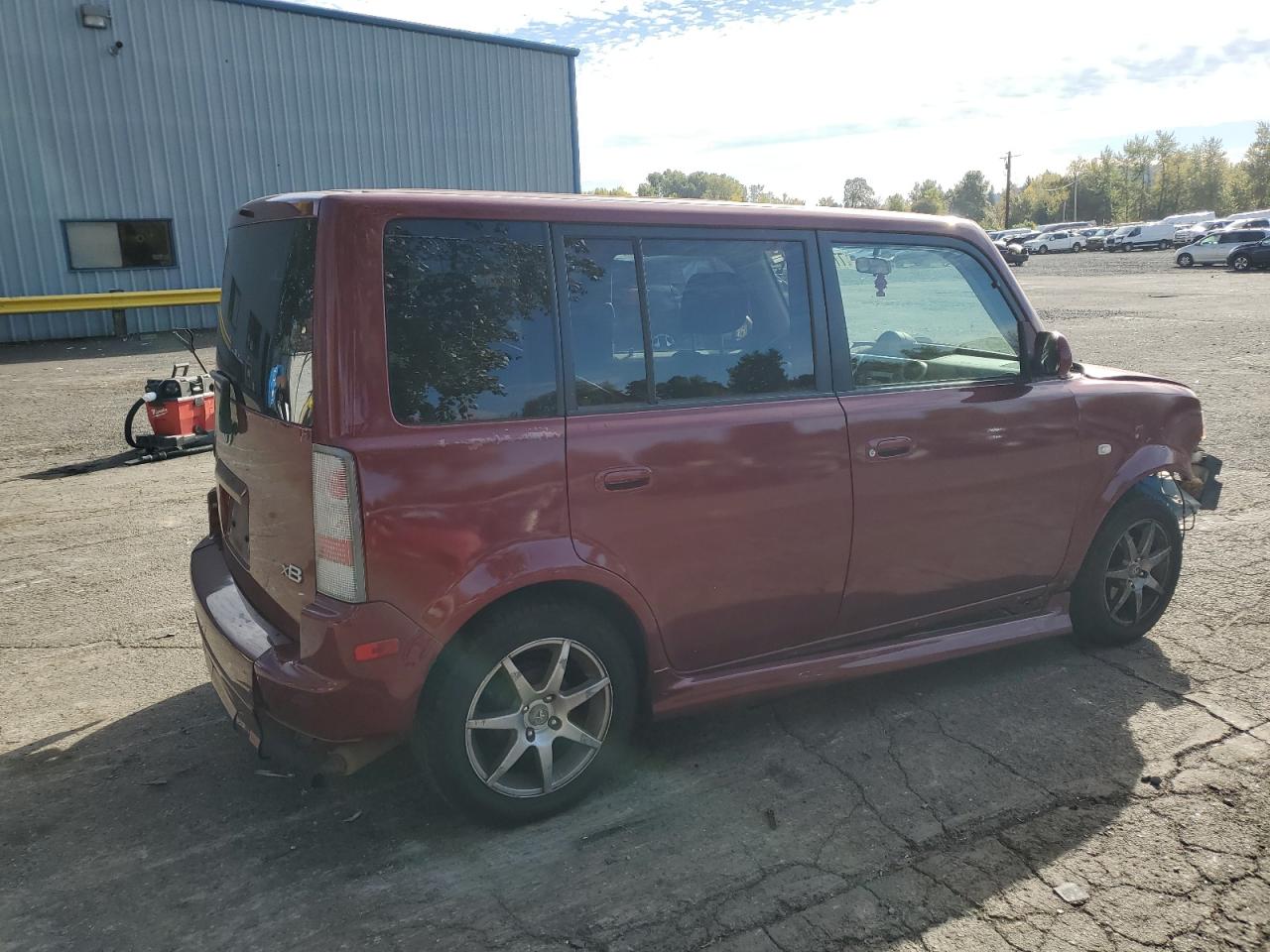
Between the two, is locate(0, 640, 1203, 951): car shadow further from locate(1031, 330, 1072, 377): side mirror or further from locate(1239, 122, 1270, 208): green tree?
locate(1239, 122, 1270, 208): green tree

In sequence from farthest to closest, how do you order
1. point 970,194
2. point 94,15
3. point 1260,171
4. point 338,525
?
1. point 970,194
2. point 1260,171
3. point 94,15
4. point 338,525

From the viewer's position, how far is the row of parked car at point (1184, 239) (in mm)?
38156

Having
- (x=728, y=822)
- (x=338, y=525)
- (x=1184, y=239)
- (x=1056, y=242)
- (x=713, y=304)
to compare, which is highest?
(x=1056, y=242)

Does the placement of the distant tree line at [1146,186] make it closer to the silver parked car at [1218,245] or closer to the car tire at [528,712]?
the silver parked car at [1218,245]

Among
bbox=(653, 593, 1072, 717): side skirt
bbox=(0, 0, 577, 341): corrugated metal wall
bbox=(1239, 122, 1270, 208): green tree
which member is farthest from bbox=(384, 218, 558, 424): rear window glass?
bbox=(1239, 122, 1270, 208): green tree

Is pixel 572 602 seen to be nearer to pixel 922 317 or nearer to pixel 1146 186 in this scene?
pixel 922 317

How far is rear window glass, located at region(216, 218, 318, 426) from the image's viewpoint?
2.88 m

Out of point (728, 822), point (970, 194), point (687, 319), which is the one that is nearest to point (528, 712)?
point (728, 822)

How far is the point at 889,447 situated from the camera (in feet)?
12.0

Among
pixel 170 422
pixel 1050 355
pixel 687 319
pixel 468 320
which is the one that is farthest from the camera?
pixel 170 422

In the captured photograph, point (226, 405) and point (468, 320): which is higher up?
point (468, 320)

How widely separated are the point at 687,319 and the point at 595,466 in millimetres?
667

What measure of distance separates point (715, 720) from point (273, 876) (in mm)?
1750

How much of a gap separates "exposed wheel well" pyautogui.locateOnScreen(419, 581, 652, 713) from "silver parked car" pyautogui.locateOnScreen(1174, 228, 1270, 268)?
145ft
